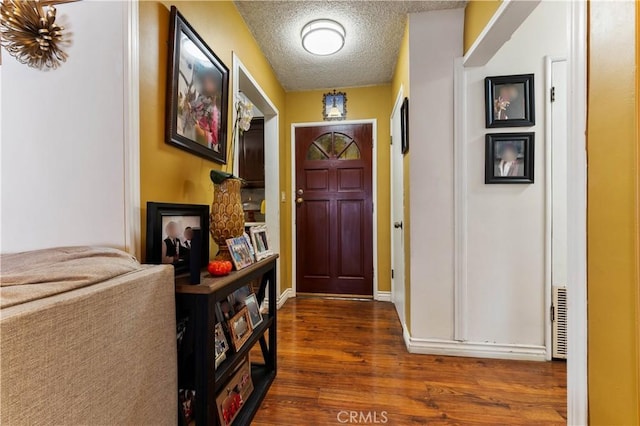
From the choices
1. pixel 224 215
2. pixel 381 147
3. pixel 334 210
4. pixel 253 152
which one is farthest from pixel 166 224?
pixel 381 147

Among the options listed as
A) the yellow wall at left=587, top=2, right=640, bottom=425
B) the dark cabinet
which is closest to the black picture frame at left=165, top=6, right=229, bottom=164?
the yellow wall at left=587, top=2, right=640, bottom=425

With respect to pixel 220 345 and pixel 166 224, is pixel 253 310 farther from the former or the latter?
pixel 166 224

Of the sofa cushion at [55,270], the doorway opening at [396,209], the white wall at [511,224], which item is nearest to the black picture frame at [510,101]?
the white wall at [511,224]

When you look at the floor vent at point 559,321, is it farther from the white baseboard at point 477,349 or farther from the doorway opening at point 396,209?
the doorway opening at point 396,209

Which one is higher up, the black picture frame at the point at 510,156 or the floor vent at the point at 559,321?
the black picture frame at the point at 510,156

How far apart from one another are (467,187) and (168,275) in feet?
5.95

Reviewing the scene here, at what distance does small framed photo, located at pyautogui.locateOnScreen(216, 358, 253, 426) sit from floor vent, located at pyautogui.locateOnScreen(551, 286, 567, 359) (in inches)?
74.7

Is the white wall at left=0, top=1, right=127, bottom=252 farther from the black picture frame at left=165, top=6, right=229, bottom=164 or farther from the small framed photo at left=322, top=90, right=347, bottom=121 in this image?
the small framed photo at left=322, top=90, right=347, bottom=121

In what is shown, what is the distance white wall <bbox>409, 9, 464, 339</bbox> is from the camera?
1.87 m

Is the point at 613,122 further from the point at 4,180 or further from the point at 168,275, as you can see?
the point at 4,180

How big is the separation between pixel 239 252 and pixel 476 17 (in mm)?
1952

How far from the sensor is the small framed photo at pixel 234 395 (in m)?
1.09

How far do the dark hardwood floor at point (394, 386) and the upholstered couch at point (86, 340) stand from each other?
0.71m

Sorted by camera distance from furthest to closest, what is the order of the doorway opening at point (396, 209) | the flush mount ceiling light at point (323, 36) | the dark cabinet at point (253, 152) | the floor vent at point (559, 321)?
the dark cabinet at point (253, 152), the doorway opening at point (396, 209), the flush mount ceiling light at point (323, 36), the floor vent at point (559, 321)
